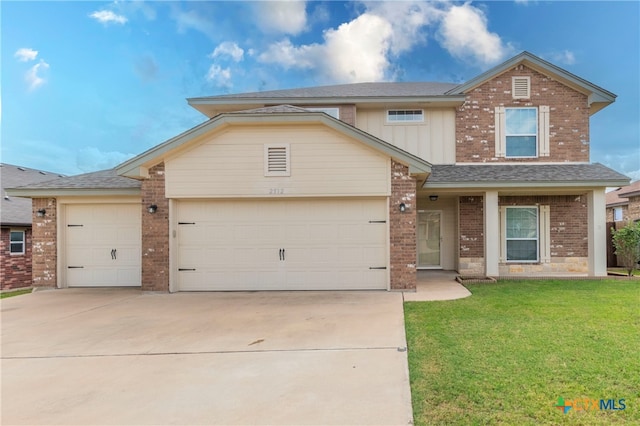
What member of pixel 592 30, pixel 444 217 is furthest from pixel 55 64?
pixel 592 30

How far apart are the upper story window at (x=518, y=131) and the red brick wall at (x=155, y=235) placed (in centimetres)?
1033

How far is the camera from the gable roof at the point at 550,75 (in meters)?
10.9

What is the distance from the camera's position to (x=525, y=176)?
390 inches

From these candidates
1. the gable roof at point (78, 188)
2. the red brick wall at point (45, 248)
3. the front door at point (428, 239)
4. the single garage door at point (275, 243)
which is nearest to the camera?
the single garage door at point (275, 243)

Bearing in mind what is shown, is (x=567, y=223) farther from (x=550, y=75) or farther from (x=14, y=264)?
(x=14, y=264)

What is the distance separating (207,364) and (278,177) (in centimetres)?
521

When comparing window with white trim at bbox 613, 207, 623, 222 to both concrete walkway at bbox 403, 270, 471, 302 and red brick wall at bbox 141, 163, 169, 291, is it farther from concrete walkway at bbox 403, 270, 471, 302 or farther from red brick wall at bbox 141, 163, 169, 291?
red brick wall at bbox 141, 163, 169, 291

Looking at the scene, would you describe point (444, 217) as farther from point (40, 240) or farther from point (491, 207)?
point (40, 240)

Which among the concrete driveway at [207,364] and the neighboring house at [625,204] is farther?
the neighboring house at [625,204]

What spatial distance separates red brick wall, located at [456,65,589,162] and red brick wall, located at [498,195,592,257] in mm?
1307

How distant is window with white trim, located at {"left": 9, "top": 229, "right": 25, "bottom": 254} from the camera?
1345cm

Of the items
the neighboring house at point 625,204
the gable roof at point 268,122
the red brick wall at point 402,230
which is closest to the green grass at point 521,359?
the red brick wall at point 402,230

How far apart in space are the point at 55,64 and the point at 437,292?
73.0 ft

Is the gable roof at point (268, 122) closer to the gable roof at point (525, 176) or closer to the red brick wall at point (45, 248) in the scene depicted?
the gable roof at point (525, 176)
